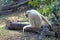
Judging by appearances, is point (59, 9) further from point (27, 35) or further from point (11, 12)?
point (11, 12)

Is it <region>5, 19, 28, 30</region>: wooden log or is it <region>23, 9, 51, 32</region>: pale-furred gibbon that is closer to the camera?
<region>23, 9, 51, 32</region>: pale-furred gibbon

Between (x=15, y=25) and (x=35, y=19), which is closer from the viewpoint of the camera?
(x=35, y=19)

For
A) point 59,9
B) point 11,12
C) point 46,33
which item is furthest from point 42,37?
point 11,12

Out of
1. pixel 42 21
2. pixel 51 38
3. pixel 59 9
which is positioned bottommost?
pixel 51 38

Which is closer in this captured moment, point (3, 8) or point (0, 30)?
point (0, 30)

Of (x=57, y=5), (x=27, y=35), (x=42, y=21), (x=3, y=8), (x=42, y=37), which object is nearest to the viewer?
(x=57, y=5)

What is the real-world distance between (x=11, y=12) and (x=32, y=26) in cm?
360

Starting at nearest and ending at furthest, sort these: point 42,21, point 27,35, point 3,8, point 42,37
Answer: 1. point 42,37
2. point 27,35
3. point 42,21
4. point 3,8

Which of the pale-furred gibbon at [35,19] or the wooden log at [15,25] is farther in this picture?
the wooden log at [15,25]

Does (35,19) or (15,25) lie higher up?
(35,19)

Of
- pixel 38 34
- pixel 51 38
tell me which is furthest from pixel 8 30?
pixel 51 38

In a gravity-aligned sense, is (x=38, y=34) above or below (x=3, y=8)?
below

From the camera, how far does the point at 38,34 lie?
5.50 metres

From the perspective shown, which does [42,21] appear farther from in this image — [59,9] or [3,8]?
[3,8]
